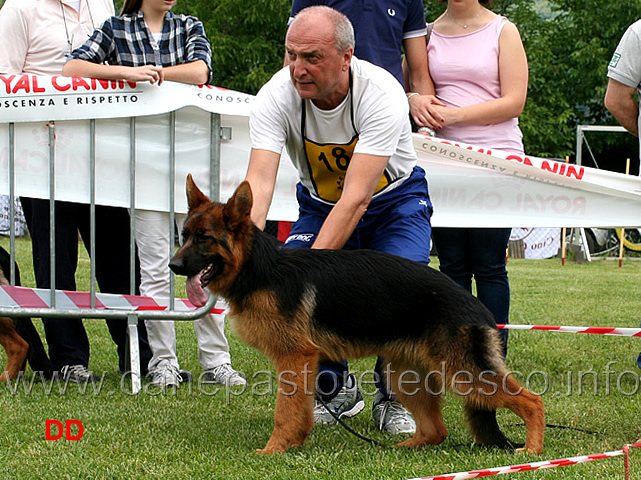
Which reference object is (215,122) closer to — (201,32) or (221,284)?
(201,32)

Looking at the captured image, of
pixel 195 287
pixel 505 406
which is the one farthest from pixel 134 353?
pixel 505 406

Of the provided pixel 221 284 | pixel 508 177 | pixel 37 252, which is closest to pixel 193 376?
pixel 37 252

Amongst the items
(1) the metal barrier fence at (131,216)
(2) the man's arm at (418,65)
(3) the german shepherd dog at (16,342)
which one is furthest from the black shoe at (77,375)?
(2) the man's arm at (418,65)

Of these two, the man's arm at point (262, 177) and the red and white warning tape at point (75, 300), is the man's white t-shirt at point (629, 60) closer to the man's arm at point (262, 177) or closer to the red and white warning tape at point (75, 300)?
the man's arm at point (262, 177)

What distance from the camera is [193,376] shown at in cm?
584

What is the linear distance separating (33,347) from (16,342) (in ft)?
0.45

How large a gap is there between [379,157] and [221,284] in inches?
41.7

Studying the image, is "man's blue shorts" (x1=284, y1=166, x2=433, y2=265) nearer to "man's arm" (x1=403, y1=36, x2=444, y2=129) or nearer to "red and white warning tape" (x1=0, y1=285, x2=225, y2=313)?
"man's arm" (x1=403, y1=36, x2=444, y2=129)

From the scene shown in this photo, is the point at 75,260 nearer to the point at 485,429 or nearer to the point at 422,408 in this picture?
the point at 422,408

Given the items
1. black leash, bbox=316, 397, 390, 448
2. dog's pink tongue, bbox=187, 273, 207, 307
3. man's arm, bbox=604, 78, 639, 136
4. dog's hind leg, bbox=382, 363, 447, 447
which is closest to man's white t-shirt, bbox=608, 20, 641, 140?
man's arm, bbox=604, 78, 639, 136

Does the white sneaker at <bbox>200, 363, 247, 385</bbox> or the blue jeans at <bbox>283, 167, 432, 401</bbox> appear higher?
the blue jeans at <bbox>283, 167, 432, 401</bbox>

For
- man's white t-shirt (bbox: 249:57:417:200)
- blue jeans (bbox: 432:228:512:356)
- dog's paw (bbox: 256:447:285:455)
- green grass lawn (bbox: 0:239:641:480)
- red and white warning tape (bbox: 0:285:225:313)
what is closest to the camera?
green grass lawn (bbox: 0:239:641:480)

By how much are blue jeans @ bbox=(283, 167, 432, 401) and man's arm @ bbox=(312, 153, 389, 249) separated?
0.31 metres

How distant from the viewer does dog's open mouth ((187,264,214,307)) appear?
378 cm
